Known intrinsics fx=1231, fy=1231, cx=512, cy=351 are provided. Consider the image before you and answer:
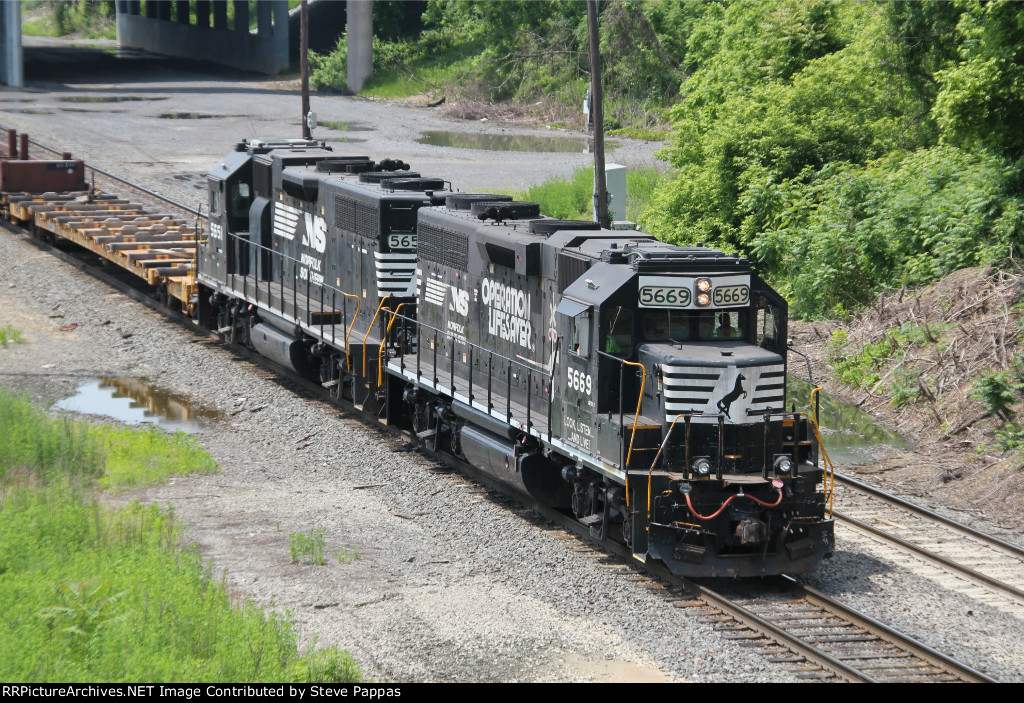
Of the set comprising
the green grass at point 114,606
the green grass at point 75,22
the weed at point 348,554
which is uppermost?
the green grass at point 75,22

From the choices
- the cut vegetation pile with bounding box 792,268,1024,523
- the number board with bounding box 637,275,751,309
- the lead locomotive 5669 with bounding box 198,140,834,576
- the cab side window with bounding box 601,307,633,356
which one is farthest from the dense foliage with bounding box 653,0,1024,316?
the cab side window with bounding box 601,307,633,356

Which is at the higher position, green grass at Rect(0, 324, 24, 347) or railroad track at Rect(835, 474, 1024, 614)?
green grass at Rect(0, 324, 24, 347)

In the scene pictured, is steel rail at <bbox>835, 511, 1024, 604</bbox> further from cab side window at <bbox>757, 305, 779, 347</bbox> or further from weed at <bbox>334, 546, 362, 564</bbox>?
weed at <bbox>334, 546, 362, 564</bbox>

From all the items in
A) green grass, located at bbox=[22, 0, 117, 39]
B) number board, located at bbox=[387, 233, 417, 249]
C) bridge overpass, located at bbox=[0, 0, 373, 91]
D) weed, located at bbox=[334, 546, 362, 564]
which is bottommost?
weed, located at bbox=[334, 546, 362, 564]

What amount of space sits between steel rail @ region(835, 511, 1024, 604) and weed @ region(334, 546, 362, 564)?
5651 millimetres

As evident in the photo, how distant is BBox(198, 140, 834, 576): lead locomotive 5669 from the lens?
1193 centimetres

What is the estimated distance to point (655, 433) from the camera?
12.1m

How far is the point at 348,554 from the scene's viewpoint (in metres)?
12.7

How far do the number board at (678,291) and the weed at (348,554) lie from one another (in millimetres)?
3887

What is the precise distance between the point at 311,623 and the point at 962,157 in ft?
59.3

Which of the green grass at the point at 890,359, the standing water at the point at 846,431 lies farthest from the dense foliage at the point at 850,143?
the standing water at the point at 846,431

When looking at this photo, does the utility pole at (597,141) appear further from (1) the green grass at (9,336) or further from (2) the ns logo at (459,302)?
(1) the green grass at (9,336)

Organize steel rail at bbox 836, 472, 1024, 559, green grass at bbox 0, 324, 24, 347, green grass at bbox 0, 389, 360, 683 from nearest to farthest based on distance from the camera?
green grass at bbox 0, 389, 360, 683 < steel rail at bbox 836, 472, 1024, 559 < green grass at bbox 0, 324, 24, 347

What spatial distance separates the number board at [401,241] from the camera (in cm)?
1792
